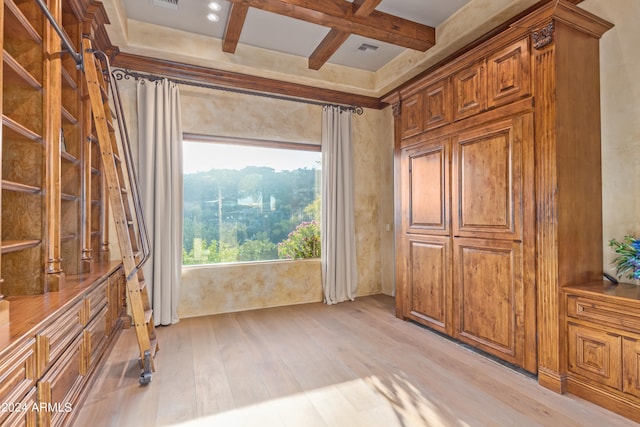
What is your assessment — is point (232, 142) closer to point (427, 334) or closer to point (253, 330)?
point (253, 330)

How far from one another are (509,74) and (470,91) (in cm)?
38

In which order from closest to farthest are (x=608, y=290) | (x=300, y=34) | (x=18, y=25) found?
(x=18, y=25) → (x=608, y=290) → (x=300, y=34)

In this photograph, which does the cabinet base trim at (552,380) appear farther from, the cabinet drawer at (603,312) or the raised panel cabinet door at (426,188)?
the raised panel cabinet door at (426,188)

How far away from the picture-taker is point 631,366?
1938mm

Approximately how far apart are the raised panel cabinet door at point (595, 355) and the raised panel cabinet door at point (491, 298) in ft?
0.85

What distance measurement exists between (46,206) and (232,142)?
248 centimetres

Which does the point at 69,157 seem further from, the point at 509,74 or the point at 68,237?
the point at 509,74

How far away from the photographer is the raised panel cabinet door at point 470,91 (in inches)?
111

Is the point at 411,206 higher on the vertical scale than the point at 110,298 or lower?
higher

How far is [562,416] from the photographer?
6.47 feet

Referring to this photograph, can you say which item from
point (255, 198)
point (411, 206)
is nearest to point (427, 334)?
point (411, 206)

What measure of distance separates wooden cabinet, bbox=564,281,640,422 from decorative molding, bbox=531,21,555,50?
1736 mm

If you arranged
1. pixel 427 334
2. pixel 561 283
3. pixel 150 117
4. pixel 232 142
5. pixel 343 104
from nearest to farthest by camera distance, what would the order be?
pixel 561 283 → pixel 427 334 → pixel 150 117 → pixel 232 142 → pixel 343 104

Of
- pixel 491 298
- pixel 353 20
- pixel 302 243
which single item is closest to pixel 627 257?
pixel 491 298
